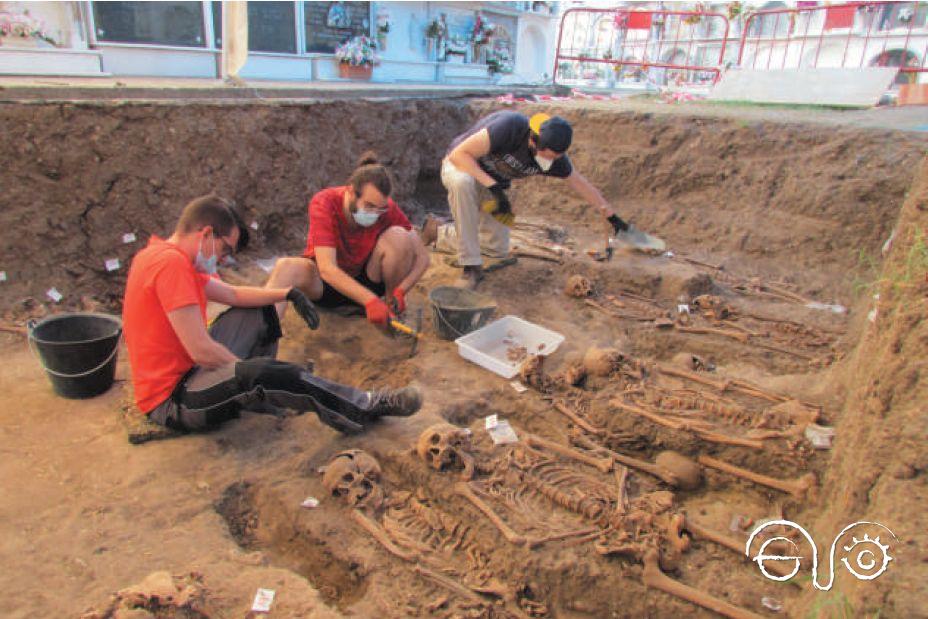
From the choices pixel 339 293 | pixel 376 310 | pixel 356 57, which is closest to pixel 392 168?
pixel 339 293

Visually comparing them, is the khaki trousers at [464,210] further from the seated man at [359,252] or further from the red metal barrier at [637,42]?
the red metal barrier at [637,42]

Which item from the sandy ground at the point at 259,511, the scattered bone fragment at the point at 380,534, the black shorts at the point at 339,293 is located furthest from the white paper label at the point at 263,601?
the black shorts at the point at 339,293

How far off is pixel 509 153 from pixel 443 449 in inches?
113

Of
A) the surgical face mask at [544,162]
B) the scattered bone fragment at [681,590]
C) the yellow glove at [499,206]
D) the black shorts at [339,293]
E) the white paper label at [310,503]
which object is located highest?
the surgical face mask at [544,162]

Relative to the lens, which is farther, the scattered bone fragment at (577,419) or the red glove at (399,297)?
the red glove at (399,297)

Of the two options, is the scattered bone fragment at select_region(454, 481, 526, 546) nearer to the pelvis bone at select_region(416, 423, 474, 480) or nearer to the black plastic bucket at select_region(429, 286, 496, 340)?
the pelvis bone at select_region(416, 423, 474, 480)

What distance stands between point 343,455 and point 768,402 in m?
2.57

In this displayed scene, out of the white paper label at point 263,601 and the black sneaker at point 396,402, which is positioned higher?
the black sneaker at point 396,402

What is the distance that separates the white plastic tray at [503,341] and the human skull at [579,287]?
91cm

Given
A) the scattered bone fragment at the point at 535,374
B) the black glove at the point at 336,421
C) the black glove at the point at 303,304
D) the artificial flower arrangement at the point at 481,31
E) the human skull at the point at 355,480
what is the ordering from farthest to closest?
1. the artificial flower arrangement at the point at 481,31
2. the scattered bone fragment at the point at 535,374
3. the black glove at the point at 303,304
4. the black glove at the point at 336,421
5. the human skull at the point at 355,480

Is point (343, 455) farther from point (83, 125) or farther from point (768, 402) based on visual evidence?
point (83, 125)

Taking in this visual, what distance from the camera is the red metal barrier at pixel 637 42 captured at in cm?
1518

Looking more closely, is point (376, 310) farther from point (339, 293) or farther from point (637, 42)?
point (637, 42)

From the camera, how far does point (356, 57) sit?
1250cm
